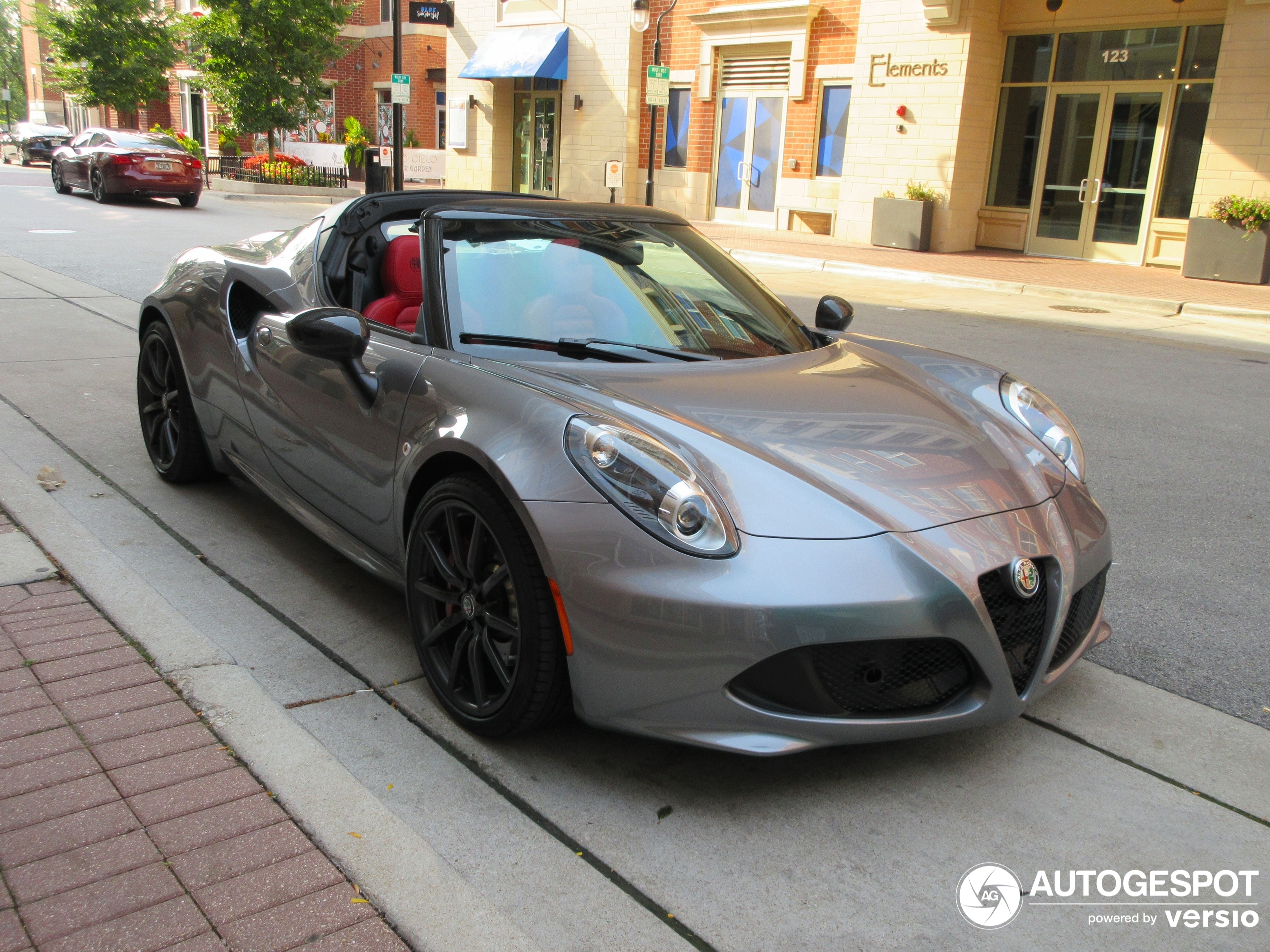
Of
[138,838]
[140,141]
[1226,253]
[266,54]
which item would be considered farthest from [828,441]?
[266,54]

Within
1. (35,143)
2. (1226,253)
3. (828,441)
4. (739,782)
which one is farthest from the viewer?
(35,143)

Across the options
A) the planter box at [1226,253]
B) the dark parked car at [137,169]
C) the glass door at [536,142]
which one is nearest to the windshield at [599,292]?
the planter box at [1226,253]

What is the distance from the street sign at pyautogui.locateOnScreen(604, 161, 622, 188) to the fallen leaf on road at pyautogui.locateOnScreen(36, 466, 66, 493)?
713 inches

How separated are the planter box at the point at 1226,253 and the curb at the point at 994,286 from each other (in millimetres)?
2554

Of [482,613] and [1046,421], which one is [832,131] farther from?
[482,613]

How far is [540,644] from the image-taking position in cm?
253

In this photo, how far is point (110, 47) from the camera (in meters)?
36.2

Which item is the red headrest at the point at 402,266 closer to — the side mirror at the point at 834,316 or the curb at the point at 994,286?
the side mirror at the point at 834,316

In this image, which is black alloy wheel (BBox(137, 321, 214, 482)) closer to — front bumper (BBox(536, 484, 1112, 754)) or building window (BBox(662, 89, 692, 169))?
front bumper (BBox(536, 484, 1112, 754))

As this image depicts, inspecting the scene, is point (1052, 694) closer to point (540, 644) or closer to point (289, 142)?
point (540, 644)

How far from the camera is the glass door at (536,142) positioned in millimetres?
26922

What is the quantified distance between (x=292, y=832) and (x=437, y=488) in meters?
0.90

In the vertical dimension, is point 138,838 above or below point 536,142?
below

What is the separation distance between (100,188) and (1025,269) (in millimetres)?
17664
